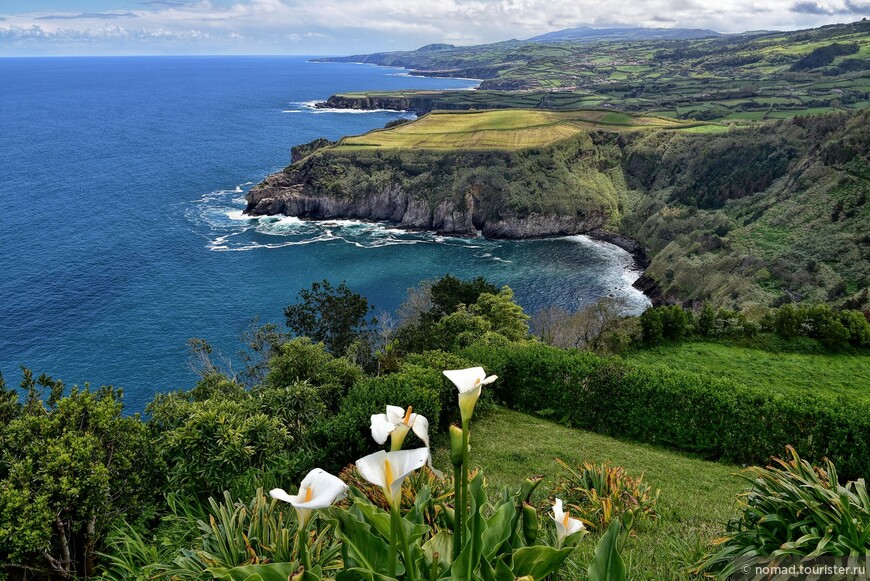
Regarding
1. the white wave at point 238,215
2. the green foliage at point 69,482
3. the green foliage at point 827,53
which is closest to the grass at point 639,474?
the green foliage at point 69,482

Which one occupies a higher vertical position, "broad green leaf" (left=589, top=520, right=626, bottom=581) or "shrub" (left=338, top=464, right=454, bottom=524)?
"broad green leaf" (left=589, top=520, right=626, bottom=581)

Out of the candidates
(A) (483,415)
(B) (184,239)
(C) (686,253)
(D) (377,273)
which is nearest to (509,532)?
(A) (483,415)

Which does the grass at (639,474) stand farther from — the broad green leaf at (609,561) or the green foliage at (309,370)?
the green foliage at (309,370)

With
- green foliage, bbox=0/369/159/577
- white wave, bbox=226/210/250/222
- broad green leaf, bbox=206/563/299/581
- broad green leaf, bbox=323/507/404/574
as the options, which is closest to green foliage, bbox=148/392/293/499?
green foliage, bbox=0/369/159/577

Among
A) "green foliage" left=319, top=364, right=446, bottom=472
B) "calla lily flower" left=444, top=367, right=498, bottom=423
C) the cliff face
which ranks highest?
the cliff face

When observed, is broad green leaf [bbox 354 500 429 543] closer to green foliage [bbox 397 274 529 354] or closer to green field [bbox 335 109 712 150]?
green foliage [bbox 397 274 529 354]
